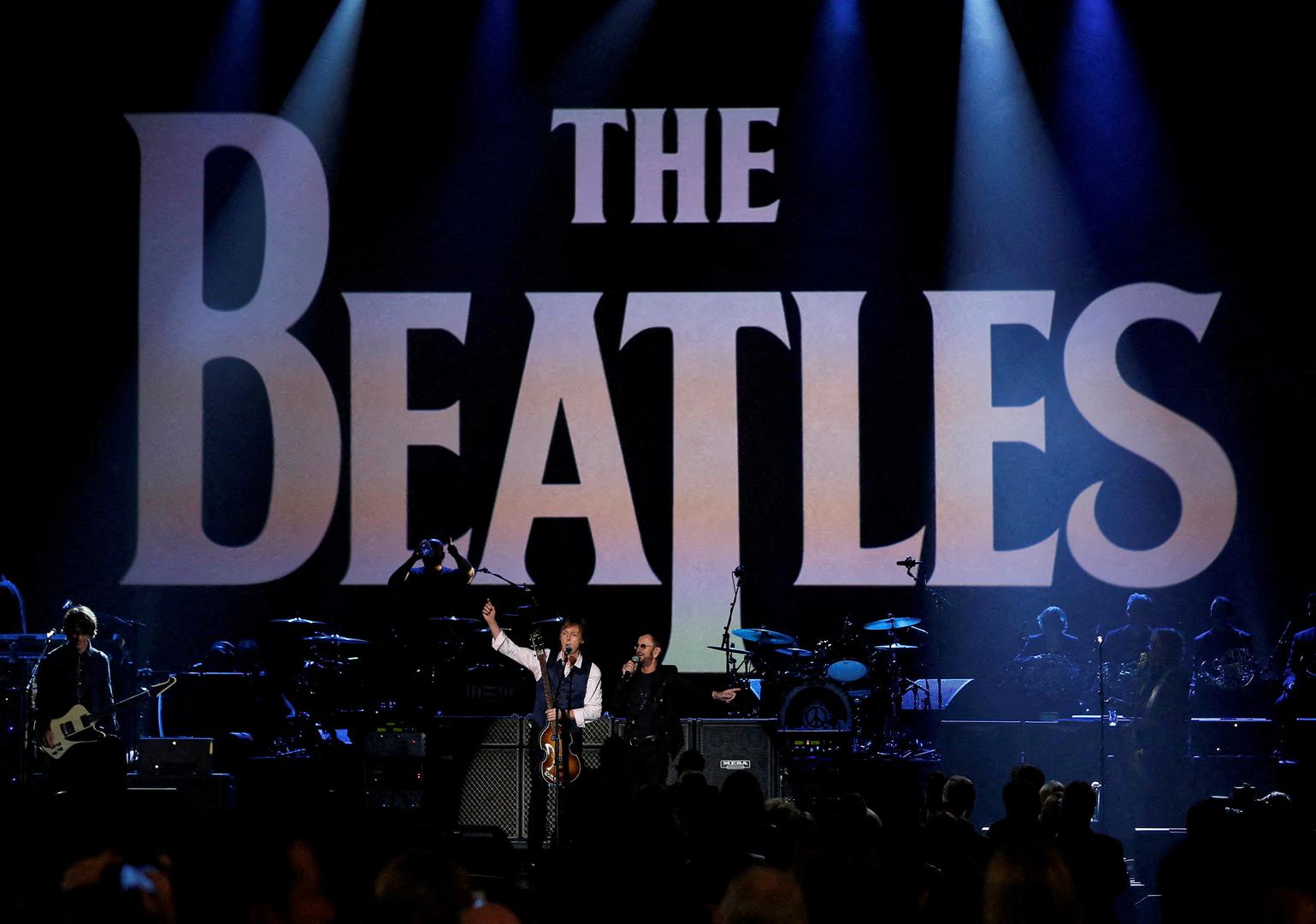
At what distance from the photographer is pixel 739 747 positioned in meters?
11.3

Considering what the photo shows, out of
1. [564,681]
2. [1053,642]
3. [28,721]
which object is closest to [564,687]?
[564,681]

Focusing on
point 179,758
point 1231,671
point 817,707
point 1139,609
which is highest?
point 1139,609

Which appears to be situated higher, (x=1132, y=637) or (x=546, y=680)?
(x=1132, y=637)

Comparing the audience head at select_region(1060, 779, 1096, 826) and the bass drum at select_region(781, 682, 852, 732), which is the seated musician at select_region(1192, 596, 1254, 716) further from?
the audience head at select_region(1060, 779, 1096, 826)

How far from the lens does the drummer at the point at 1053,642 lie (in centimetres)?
1264

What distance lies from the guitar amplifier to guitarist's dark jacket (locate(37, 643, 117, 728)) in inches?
22.8

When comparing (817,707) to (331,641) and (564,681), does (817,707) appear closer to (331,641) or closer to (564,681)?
(564,681)

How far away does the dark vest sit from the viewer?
1034cm

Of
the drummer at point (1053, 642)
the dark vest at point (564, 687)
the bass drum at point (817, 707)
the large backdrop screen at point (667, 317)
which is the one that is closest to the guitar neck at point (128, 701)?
the large backdrop screen at point (667, 317)

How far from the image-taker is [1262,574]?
45.1ft

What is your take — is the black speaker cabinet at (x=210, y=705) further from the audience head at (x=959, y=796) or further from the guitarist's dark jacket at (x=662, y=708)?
the audience head at (x=959, y=796)

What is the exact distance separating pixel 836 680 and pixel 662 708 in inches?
83.2

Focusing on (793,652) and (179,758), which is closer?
(179,758)

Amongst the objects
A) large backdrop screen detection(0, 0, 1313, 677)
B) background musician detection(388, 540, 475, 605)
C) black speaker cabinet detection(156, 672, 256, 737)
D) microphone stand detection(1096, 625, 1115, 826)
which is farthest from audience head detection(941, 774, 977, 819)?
black speaker cabinet detection(156, 672, 256, 737)
